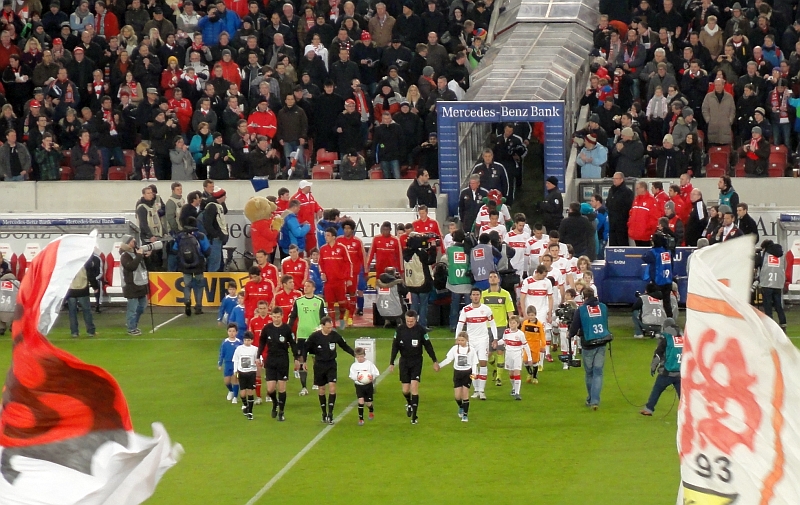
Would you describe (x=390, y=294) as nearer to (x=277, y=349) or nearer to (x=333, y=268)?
(x=333, y=268)

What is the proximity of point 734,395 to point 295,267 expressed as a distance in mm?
16600

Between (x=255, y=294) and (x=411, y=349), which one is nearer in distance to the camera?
(x=411, y=349)

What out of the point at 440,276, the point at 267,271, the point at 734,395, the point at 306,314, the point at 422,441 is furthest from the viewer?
the point at 440,276

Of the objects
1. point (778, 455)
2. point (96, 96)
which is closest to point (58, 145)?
point (96, 96)

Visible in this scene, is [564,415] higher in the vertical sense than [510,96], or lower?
lower

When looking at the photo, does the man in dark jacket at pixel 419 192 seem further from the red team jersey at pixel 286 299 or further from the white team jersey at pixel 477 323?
the white team jersey at pixel 477 323

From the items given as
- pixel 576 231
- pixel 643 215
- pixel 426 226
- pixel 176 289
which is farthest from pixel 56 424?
pixel 643 215

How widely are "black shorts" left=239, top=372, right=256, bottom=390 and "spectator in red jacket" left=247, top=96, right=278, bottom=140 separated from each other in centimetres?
1157

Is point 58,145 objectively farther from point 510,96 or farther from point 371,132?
point 510,96

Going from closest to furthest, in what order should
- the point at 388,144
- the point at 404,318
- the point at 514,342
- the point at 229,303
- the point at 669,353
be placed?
the point at 669,353, the point at 404,318, the point at 514,342, the point at 229,303, the point at 388,144

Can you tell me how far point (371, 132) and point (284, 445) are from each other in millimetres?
13484

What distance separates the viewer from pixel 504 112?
28984 mm

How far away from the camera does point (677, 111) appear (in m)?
29.4

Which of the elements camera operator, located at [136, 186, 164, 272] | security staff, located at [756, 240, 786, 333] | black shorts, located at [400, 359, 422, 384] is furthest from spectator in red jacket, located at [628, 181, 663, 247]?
camera operator, located at [136, 186, 164, 272]
